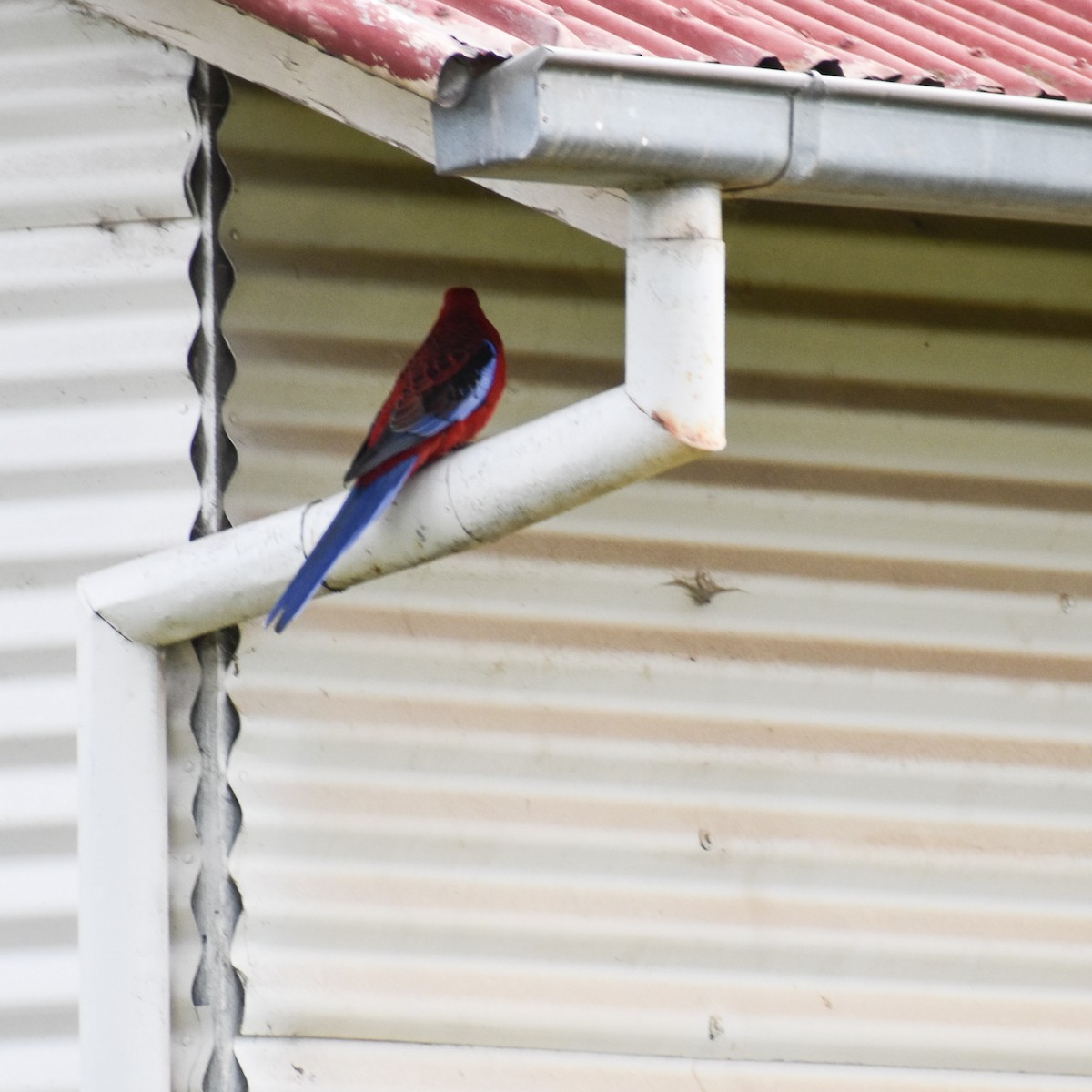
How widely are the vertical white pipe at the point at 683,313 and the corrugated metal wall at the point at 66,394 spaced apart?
44.2 inches

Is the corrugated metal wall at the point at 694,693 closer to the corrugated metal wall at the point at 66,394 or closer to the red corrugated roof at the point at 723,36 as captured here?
the corrugated metal wall at the point at 66,394

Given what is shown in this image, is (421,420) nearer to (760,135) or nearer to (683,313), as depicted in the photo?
(683,313)

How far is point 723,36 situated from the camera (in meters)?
2.45

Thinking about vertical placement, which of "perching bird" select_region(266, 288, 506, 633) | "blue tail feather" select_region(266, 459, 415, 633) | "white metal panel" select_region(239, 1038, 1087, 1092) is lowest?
"white metal panel" select_region(239, 1038, 1087, 1092)

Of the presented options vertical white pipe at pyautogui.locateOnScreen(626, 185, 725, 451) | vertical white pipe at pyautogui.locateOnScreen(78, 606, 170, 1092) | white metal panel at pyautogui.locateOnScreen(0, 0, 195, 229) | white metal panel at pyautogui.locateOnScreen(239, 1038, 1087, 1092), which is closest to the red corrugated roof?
vertical white pipe at pyautogui.locateOnScreen(626, 185, 725, 451)

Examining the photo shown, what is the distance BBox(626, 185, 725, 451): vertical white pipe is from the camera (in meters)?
2.38

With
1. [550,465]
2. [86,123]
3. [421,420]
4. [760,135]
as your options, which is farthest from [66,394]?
[760,135]

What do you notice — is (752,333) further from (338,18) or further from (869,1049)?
(869,1049)

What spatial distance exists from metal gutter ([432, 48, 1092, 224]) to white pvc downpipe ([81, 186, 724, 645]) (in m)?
0.12

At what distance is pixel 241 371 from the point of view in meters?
3.20

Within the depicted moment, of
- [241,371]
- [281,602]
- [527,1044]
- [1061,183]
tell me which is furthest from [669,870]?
[1061,183]

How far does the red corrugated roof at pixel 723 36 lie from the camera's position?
7.60ft

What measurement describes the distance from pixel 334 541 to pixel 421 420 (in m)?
0.30

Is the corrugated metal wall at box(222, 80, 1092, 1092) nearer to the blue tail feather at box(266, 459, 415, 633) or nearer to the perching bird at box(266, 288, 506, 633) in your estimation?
the perching bird at box(266, 288, 506, 633)
